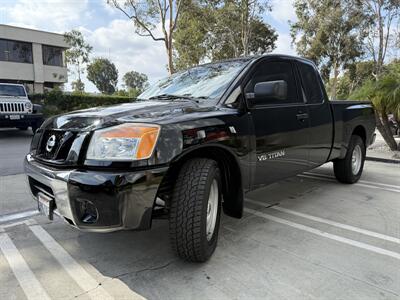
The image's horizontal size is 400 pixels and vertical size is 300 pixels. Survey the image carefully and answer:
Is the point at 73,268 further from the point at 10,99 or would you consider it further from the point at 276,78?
the point at 10,99

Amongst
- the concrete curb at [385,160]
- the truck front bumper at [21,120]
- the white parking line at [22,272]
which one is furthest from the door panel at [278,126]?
the truck front bumper at [21,120]

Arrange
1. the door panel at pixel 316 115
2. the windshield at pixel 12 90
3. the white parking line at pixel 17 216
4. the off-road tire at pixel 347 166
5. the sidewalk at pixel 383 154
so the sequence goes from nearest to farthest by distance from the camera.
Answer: the white parking line at pixel 17 216 → the door panel at pixel 316 115 → the off-road tire at pixel 347 166 → the sidewalk at pixel 383 154 → the windshield at pixel 12 90

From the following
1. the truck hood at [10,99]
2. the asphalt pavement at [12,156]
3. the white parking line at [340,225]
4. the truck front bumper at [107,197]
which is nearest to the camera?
the truck front bumper at [107,197]

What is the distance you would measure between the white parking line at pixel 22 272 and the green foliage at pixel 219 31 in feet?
58.3

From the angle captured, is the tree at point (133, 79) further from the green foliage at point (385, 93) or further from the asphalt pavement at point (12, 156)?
the green foliage at point (385, 93)

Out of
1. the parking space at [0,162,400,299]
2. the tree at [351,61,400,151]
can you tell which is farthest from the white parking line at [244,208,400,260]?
the tree at [351,61,400,151]

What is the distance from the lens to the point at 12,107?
10.9 m

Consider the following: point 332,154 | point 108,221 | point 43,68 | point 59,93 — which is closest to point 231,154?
point 108,221

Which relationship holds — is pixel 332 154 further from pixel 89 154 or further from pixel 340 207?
pixel 89 154

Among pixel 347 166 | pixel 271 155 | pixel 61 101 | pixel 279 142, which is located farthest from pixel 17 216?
pixel 61 101

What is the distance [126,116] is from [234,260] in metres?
1.48

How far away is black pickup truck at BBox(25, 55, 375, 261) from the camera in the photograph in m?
2.18

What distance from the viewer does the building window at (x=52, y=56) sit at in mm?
34812

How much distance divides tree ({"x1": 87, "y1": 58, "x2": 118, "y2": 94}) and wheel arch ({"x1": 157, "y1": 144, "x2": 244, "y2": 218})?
2525 inches
